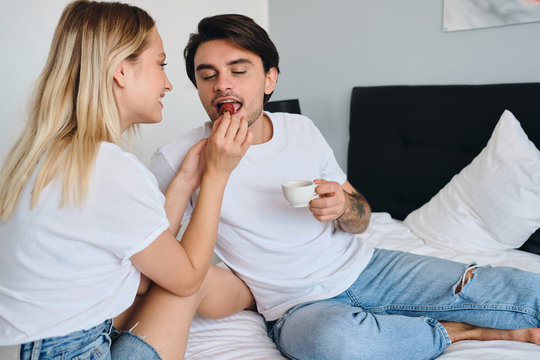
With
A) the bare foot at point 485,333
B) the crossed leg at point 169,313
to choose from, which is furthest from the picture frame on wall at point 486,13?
the crossed leg at point 169,313

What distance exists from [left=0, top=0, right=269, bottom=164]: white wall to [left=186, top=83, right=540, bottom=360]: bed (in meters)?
0.90

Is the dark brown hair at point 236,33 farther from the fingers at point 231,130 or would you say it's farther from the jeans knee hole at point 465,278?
the jeans knee hole at point 465,278

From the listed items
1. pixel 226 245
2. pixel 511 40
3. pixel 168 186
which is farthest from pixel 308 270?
pixel 511 40

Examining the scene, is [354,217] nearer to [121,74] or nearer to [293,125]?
[293,125]

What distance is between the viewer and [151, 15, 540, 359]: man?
1.21 metres

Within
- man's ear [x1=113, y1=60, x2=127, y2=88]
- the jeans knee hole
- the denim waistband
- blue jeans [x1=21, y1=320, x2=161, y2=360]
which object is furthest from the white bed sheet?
man's ear [x1=113, y1=60, x2=127, y2=88]

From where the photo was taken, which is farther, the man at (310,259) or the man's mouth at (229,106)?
the man's mouth at (229,106)

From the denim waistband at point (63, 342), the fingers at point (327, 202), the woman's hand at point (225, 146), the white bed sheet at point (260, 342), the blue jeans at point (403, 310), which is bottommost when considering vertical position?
the white bed sheet at point (260, 342)

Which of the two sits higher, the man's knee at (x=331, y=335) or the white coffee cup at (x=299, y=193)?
the white coffee cup at (x=299, y=193)

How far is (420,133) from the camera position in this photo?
2191mm

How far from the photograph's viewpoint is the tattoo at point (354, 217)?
145 cm

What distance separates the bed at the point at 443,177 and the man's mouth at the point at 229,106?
0.62 m

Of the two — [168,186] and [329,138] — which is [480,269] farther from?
[329,138]

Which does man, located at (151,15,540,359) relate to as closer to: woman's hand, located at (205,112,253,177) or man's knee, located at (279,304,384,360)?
man's knee, located at (279,304,384,360)
